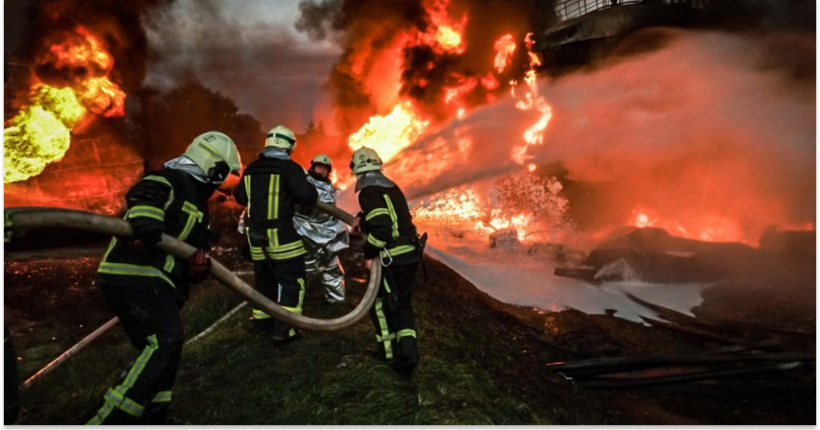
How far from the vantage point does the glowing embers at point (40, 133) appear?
10.9 m

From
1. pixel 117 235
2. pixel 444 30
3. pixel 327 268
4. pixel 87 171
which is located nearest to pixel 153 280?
pixel 117 235

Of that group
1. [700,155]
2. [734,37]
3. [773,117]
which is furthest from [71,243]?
[734,37]

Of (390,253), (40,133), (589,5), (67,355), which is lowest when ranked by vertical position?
(67,355)

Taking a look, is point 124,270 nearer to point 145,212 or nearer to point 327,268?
point 145,212

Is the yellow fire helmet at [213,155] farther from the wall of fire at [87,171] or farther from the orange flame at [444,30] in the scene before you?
the orange flame at [444,30]

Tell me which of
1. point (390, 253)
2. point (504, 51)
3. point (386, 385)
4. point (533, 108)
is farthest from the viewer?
point (504, 51)

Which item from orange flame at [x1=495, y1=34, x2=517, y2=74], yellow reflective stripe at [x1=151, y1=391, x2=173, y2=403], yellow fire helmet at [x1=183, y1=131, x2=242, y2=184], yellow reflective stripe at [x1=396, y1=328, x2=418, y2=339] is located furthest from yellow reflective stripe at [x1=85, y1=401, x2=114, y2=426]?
orange flame at [x1=495, y1=34, x2=517, y2=74]

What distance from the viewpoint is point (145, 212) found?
2885 mm

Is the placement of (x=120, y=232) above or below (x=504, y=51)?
below

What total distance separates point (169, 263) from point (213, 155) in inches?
38.9

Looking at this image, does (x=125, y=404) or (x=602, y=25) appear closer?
(x=125, y=404)

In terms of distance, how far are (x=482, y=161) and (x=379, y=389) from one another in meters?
10.2

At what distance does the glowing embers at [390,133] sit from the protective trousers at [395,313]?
8.95 meters

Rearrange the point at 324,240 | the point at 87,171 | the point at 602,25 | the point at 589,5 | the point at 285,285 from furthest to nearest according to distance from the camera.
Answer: the point at 589,5 < the point at 602,25 < the point at 87,171 < the point at 324,240 < the point at 285,285
